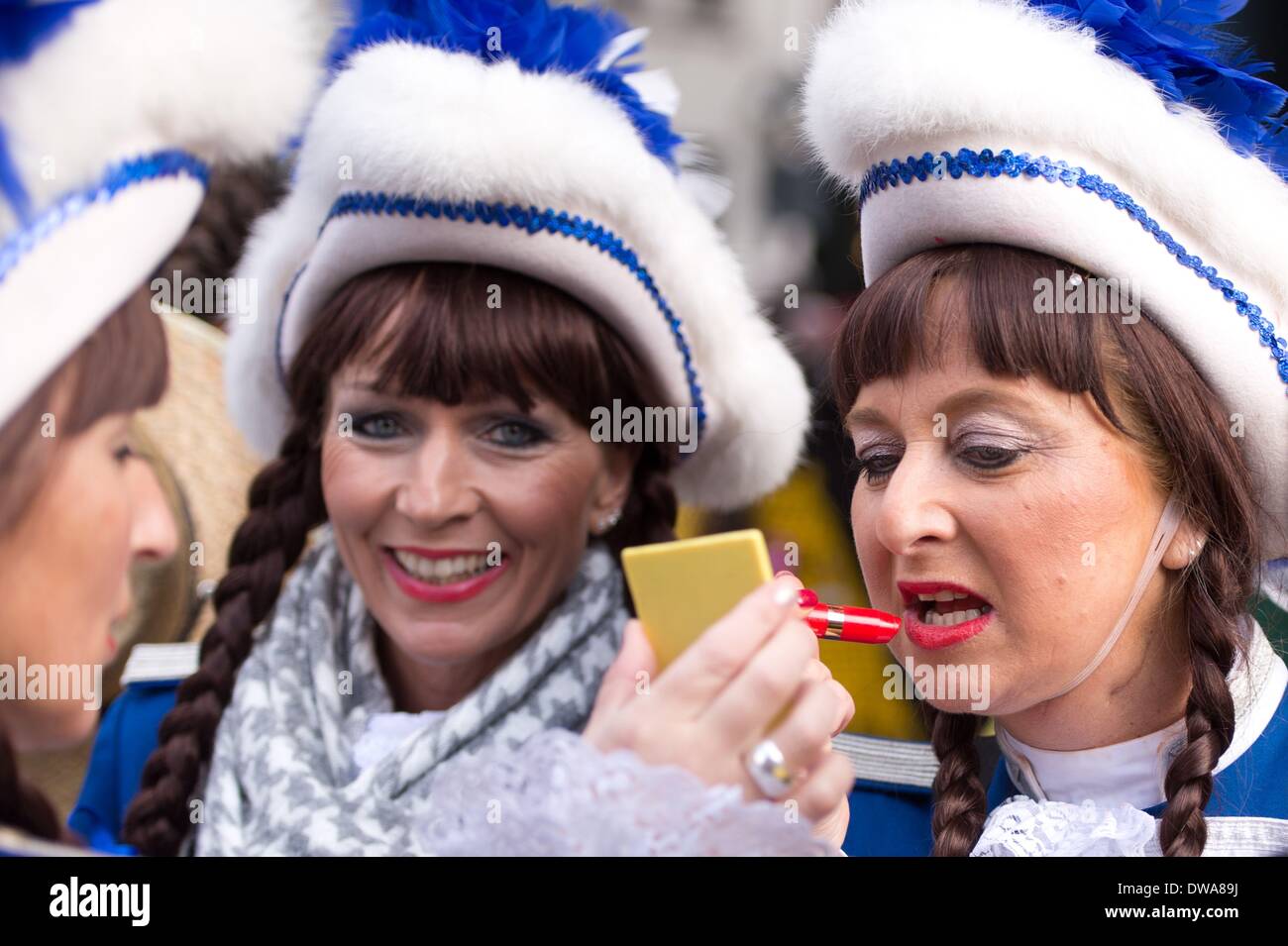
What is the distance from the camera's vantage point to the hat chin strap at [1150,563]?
5.43ft

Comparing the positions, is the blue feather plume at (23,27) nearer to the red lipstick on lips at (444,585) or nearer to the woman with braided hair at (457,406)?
the woman with braided hair at (457,406)

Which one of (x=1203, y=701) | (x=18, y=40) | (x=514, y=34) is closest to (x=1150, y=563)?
(x=1203, y=701)

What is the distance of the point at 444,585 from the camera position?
2061 mm

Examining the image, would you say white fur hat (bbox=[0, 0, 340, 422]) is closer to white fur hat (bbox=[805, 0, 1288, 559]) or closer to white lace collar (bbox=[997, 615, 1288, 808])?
white fur hat (bbox=[805, 0, 1288, 559])

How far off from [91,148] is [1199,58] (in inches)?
60.9

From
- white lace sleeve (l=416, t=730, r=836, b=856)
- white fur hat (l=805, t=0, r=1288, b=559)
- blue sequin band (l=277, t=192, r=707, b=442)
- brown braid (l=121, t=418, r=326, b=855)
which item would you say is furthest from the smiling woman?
white fur hat (l=805, t=0, r=1288, b=559)

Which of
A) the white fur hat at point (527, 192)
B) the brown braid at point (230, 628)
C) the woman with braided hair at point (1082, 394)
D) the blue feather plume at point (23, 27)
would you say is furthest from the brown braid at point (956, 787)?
the blue feather plume at point (23, 27)

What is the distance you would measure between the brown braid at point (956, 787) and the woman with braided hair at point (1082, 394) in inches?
1.5

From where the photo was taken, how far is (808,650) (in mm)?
1427

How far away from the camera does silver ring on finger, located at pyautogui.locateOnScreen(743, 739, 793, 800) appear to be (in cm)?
142

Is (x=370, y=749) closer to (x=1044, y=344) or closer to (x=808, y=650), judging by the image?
(x=808, y=650)
